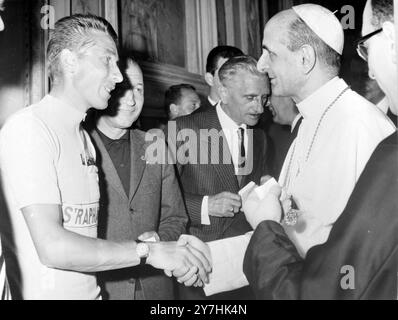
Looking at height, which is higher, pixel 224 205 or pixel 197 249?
pixel 224 205

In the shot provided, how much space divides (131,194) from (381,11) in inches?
45.7

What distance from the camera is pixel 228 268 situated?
5.26 ft

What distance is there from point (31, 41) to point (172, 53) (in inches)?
57.3

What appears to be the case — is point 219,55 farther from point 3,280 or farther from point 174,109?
point 3,280

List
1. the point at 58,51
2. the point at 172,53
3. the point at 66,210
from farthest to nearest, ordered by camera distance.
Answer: the point at 172,53, the point at 58,51, the point at 66,210

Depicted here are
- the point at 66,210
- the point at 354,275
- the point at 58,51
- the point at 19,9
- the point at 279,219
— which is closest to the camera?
the point at 354,275

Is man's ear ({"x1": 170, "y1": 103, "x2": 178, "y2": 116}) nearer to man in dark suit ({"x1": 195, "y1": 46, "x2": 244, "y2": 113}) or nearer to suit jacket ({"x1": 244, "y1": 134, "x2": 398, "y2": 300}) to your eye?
man in dark suit ({"x1": 195, "y1": 46, "x2": 244, "y2": 113})

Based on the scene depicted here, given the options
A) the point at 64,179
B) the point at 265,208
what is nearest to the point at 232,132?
the point at 265,208

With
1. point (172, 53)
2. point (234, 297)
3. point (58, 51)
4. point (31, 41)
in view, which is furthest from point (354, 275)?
point (172, 53)

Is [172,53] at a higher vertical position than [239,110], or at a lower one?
higher

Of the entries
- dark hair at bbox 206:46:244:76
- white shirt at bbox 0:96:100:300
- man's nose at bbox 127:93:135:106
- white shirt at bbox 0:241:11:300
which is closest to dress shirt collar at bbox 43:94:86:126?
white shirt at bbox 0:96:100:300

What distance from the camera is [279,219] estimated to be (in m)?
1.48

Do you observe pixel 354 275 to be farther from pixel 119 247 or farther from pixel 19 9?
pixel 19 9

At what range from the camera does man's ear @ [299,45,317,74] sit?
1.60m
